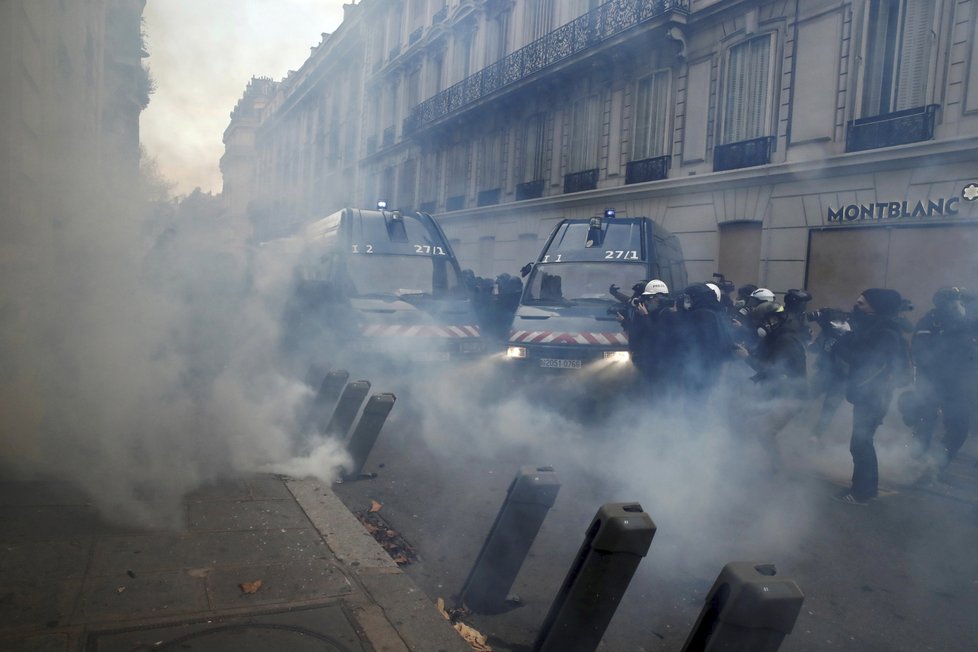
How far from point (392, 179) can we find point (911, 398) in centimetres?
2394

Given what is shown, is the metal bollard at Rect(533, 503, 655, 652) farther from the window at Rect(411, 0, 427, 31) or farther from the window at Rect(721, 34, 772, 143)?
the window at Rect(411, 0, 427, 31)

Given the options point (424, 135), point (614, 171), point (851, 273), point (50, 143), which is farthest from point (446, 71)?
point (50, 143)

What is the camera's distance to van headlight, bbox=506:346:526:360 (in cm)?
857

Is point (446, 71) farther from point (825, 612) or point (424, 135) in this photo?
point (825, 612)

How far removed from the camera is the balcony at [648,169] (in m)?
15.4

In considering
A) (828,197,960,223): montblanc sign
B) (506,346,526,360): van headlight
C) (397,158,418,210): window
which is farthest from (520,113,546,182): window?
(506,346,526,360): van headlight

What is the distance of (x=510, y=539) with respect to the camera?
11.3ft

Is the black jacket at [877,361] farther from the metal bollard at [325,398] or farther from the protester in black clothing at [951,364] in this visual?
the metal bollard at [325,398]

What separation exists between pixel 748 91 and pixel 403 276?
25.8 ft

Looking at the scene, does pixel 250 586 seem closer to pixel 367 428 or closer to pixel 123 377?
pixel 367 428

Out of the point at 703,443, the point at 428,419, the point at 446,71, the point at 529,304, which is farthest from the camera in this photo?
the point at 446,71

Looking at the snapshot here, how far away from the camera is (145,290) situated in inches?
256

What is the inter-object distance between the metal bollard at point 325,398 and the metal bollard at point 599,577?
3.83 meters

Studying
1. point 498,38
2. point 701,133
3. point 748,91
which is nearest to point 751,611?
point 748,91
